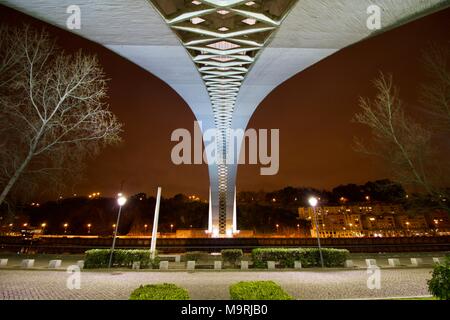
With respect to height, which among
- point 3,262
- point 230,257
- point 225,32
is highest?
point 225,32

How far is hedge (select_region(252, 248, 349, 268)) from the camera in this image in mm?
12977

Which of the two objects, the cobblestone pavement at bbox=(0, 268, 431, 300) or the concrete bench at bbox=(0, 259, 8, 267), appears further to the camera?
the concrete bench at bbox=(0, 259, 8, 267)

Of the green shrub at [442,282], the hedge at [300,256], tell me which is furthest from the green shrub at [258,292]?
the hedge at [300,256]

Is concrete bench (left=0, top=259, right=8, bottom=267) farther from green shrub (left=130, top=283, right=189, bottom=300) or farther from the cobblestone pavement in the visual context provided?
green shrub (left=130, top=283, right=189, bottom=300)

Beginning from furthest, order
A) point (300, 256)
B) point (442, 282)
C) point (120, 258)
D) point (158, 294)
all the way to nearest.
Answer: point (300, 256)
point (120, 258)
point (442, 282)
point (158, 294)

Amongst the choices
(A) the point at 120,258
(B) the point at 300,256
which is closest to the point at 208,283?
(A) the point at 120,258

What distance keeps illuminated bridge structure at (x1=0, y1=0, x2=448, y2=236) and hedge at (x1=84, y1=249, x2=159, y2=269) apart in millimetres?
9635

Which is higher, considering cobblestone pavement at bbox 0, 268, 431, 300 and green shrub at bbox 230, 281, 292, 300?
green shrub at bbox 230, 281, 292, 300

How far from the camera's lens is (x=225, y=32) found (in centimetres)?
1254

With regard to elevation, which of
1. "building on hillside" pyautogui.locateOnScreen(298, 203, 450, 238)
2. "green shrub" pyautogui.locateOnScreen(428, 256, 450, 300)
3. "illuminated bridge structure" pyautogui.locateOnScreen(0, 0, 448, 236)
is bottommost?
"building on hillside" pyautogui.locateOnScreen(298, 203, 450, 238)

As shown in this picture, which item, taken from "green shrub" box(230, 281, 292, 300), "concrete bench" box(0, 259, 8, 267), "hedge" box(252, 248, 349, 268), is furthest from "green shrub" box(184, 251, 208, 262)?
"green shrub" box(230, 281, 292, 300)

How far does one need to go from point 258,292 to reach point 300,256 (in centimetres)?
985

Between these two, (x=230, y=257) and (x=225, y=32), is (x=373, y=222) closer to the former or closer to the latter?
(x=230, y=257)

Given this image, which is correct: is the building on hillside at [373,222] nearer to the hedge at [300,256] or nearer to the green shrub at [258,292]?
the hedge at [300,256]
